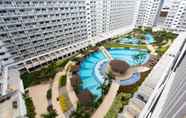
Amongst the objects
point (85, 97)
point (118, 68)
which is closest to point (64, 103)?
point (85, 97)

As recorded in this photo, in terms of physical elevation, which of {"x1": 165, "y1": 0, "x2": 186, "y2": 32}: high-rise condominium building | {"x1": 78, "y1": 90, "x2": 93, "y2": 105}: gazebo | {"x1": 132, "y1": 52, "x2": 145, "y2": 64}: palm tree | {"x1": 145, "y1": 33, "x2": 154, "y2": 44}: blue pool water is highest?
{"x1": 165, "y1": 0, "x2": 186, "y2": 32}: high-rise condominium building

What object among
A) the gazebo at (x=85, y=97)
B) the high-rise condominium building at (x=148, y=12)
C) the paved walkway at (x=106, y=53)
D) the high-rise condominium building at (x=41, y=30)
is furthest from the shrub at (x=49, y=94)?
the high-rise condominium building at (x=148, y=12)

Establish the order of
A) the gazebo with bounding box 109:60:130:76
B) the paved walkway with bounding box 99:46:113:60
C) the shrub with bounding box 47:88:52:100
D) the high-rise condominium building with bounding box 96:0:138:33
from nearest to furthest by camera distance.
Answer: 1. the shrub with bounding box 47:88:52:100
2. the gazebo with bounding box 109:60:130:76
3. the paved walkway with bounding box 99:46:113:60
4. the high-rise condominium building with bounding box 96:0:138:33

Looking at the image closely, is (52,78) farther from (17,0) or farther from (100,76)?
(17,0)

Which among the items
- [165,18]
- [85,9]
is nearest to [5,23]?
[85,9]

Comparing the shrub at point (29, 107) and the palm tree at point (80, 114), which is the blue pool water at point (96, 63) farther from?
the shrub at point (29, 107)

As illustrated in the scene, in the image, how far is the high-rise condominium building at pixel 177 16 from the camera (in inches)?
2448

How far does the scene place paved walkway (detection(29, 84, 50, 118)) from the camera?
32703mm

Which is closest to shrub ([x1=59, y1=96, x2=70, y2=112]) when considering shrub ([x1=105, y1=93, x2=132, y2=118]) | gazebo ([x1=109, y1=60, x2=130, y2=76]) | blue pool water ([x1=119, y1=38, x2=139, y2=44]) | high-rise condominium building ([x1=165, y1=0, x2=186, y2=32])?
shrub ([x1=105, y1=93, x2=132, y2=118])

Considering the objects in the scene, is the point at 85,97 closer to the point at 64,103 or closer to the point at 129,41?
the point at 64,103

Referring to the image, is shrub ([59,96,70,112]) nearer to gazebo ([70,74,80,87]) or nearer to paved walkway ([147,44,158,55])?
gazebo ([70,74,80,87])

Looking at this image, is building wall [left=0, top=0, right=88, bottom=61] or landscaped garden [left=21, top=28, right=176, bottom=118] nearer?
landscaped garden [left=21, top=28, right=176, bottom=118]

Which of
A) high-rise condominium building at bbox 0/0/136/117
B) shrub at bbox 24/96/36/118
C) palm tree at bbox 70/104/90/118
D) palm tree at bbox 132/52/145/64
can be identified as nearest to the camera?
palm tree at bbox 70/104/90/118

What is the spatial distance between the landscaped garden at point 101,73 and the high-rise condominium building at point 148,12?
34.3 feet
